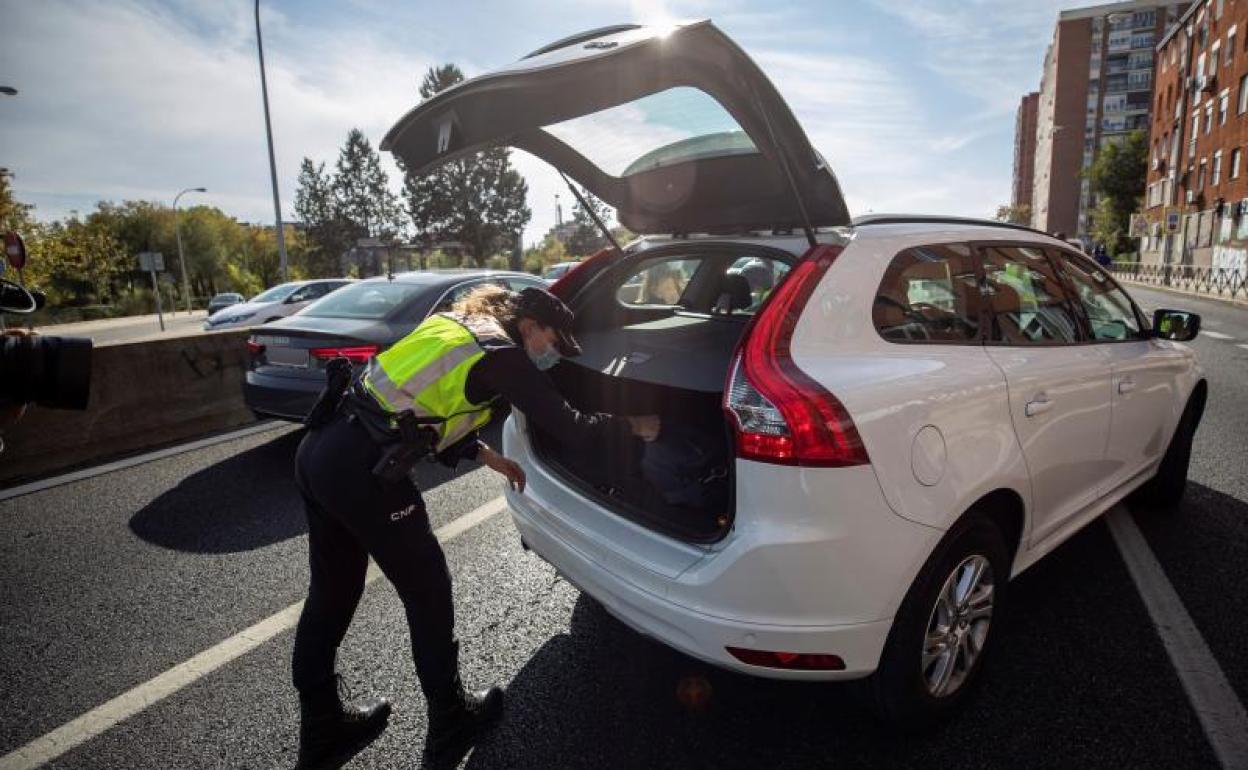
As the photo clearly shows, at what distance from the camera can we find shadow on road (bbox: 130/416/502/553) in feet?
12.7

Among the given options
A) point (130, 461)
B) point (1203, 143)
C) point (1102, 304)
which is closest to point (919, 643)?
point (1102, 304)

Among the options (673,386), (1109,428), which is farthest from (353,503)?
(1109,428)

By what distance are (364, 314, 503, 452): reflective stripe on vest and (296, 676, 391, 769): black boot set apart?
2.96 feet

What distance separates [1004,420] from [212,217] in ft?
286

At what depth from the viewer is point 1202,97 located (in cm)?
3919

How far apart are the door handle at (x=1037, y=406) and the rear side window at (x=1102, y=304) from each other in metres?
0.84

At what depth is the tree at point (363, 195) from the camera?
68500 millimetres

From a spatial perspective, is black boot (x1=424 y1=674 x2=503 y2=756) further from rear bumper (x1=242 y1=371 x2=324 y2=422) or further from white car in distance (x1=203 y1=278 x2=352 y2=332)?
white car in distance (x1=203 y1=278 x2=352 y2=332)

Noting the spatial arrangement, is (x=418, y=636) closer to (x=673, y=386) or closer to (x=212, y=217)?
(x=673, y=386)

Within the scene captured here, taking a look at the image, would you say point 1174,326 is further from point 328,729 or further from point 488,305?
point 328,729

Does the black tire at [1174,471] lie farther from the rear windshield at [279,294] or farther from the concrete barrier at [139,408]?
the rear windshield at [279,294]

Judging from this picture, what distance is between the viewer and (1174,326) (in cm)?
350

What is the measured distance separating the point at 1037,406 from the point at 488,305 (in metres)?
1.94

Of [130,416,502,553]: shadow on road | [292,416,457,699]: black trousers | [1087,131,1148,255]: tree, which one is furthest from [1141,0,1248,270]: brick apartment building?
[292,416,457,699]: black trousers
